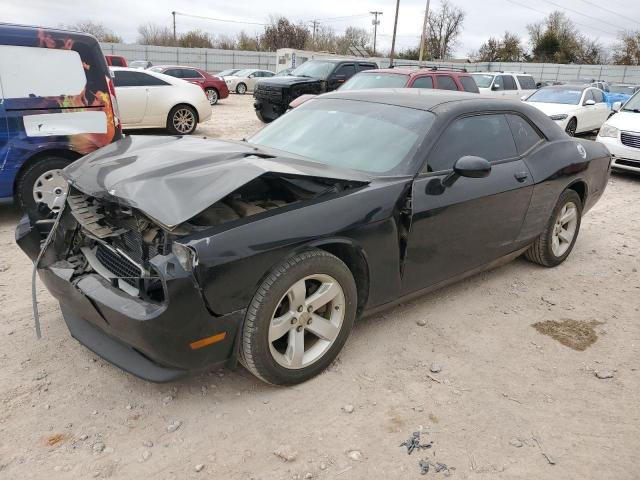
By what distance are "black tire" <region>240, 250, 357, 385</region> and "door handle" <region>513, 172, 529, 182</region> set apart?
186cm

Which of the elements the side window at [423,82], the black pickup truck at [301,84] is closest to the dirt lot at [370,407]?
the side window at [423,82]

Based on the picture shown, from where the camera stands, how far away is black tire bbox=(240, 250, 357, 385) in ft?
8.19

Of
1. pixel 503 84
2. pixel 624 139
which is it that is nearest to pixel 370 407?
pixel 624 139

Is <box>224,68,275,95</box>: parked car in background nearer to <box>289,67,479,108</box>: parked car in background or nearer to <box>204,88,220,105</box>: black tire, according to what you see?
<box>204,88,220,105</box>: black tire

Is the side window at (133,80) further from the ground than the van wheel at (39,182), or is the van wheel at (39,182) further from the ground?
the side window at (133,80)

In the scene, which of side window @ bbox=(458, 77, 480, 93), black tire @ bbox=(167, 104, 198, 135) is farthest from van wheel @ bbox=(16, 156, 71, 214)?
side window @ bbox=(458, 77, 480, 93)

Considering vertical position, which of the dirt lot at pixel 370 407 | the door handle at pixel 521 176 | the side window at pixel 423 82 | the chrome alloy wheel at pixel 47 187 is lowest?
the dirt lot at pixel 370 407

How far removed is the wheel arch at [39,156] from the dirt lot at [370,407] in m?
1.84

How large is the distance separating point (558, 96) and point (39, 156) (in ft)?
41.8

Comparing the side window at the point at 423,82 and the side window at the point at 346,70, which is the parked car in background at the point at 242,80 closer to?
the side window at the point at 346,70

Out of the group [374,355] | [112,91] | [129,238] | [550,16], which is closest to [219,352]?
[129,238]

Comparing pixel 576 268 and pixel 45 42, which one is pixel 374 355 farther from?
pixel 45 42

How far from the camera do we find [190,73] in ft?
66.0

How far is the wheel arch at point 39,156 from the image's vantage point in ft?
17.3
